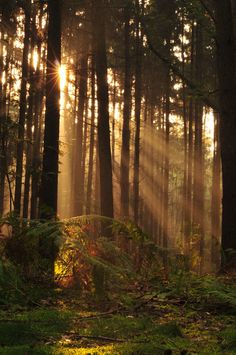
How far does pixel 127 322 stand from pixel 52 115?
5687 millimetres

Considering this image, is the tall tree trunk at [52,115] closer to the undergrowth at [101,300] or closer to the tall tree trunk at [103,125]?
the undergrowth at [101,300]

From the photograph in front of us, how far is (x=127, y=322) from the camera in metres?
4.05

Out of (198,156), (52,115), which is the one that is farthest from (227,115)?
(198,156)

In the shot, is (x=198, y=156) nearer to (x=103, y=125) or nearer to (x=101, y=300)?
(x=103, y=125)

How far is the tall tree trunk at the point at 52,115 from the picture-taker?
871 centimetres

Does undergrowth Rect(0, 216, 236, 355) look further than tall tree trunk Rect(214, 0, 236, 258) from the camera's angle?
No

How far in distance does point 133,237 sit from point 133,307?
148 cm

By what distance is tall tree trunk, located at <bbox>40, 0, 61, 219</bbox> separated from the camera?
343 inches

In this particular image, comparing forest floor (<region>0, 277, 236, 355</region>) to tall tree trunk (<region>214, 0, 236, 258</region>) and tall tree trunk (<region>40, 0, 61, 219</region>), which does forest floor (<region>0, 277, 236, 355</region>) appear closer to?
tall tree trunk (<region>214, 0, 236, 258</region>)

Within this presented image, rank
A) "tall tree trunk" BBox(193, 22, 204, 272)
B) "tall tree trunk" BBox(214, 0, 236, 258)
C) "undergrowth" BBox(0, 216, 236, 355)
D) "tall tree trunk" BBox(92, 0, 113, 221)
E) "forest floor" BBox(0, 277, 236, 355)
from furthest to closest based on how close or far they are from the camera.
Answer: "tall tree trunk" BBox(193, 22, 204, 272) → "tall tree trunk" BBox(92, 0, 113, 221) → "tall tree trunk" BBox(214, 0, 236, 258) → "undergrowth" BBox(0, 216, 236, 355) → "forest floor" BBox(0, 277, 236, 355)

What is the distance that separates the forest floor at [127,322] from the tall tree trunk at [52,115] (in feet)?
11.5

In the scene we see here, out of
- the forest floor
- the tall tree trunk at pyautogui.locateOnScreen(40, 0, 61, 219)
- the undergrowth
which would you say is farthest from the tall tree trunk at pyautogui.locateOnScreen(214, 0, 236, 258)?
the tall tree trunk at pyautogui.locateOnScreen(40, 0, 61, 219)

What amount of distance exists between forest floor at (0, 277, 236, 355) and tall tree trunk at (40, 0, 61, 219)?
3.52m

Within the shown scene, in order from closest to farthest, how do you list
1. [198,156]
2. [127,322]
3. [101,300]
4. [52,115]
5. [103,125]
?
[127,322] → [101,300] → [52,115] → [103,125] → [198,156]
